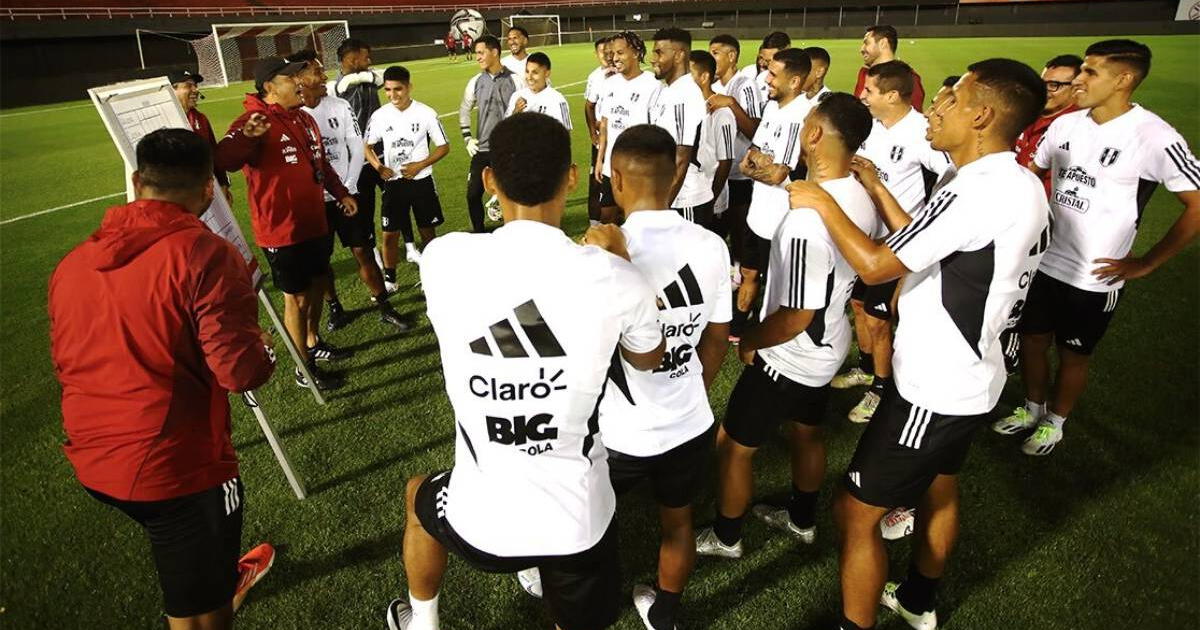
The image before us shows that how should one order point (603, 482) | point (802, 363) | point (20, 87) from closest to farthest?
point (603, 482) < point (802, 363) < point (20, 87)

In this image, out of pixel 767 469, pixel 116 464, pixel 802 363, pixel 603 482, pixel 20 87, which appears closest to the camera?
pixel 603 482

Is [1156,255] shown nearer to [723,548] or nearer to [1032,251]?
[1032,251]

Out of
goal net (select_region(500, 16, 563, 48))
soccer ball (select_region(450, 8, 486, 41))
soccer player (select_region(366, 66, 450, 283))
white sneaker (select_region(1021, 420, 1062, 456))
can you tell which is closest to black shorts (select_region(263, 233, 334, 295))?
soccer player (select_region(366, 66, 450, 283))

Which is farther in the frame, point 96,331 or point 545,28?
point 545,28

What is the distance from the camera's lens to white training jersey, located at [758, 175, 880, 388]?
2555 mm

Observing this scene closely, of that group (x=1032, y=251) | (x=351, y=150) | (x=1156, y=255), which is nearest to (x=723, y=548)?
(x=1032, y=251)

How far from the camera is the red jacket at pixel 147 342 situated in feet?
6.99

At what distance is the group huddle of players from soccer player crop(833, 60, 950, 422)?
83cm

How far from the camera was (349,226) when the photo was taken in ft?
19.6

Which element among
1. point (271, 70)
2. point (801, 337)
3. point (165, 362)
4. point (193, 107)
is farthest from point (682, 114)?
point (165, 362)

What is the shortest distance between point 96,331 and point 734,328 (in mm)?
4815

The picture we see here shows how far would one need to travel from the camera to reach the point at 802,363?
288cm

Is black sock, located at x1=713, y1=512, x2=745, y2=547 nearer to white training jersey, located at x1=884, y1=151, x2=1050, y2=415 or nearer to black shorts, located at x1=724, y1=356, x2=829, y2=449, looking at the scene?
black shorts, located at x1=724, y1=356, x2=829, y2=449

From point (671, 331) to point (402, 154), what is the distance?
5181mm
